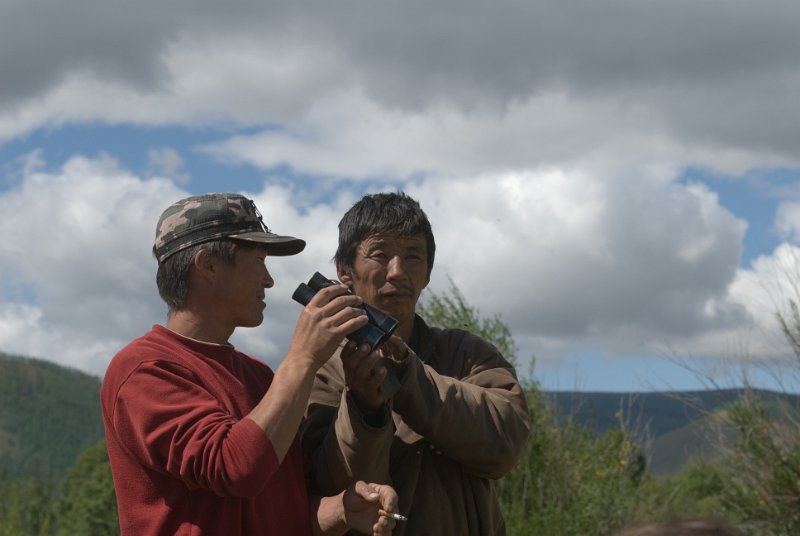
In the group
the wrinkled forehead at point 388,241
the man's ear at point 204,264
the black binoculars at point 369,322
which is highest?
the wrinkled forehead at point 388,241

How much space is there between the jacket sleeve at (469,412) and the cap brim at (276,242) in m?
0.49

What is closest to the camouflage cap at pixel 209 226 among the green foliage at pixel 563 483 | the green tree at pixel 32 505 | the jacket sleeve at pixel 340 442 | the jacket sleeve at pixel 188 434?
the jacket sleeve at pixel 188 434

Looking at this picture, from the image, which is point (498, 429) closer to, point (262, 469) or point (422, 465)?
point (422, 465)

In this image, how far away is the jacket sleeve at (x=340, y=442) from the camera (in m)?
3.35

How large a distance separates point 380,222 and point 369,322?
710 mm

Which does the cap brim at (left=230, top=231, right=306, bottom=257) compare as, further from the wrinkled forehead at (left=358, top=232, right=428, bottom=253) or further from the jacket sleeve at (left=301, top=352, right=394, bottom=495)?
the jacket sleeve at (left=301, top=352, right=394, bottom=495)

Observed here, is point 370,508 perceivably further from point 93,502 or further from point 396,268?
point 93,502

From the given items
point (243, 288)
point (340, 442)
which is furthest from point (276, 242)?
point (340, 442)

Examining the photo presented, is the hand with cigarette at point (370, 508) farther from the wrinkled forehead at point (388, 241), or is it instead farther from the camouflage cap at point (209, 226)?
the wrinkled forehead at point (388, 241)

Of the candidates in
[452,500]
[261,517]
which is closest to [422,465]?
[452,500]

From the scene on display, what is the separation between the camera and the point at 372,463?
3396 millimetres

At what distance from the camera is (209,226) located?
340 cm

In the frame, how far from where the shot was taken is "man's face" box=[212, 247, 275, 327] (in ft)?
11.1

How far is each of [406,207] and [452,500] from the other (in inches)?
40.1
